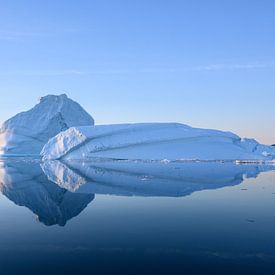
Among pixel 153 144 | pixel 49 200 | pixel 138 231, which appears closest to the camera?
pixel 138 231

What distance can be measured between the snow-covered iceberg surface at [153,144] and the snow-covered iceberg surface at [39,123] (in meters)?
21.7

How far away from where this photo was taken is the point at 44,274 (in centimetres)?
477

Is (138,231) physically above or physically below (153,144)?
below

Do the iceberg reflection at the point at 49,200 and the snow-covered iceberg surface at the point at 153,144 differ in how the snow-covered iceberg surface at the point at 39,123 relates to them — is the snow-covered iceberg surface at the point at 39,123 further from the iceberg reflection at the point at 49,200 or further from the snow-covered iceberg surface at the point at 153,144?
the iceberg reflection at the point at 49,200

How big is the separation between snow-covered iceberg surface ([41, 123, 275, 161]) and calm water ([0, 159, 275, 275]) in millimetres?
19471

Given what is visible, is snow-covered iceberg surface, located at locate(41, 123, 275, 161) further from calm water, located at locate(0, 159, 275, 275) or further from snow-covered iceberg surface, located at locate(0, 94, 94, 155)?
snow-covered iceberg surface, located at locate(0, 94, 94, 155)

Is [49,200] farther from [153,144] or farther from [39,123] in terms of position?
[39,123]

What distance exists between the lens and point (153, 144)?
33.0 meters

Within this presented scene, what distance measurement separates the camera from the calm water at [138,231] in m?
5.11

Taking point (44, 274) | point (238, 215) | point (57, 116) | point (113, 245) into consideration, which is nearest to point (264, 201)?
point (238, 215)

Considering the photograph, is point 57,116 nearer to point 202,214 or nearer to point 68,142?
point 68,142

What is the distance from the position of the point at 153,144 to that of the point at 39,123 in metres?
29.1

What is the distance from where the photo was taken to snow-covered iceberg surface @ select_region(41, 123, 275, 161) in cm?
3200

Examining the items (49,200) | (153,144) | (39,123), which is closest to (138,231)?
(49,200)
